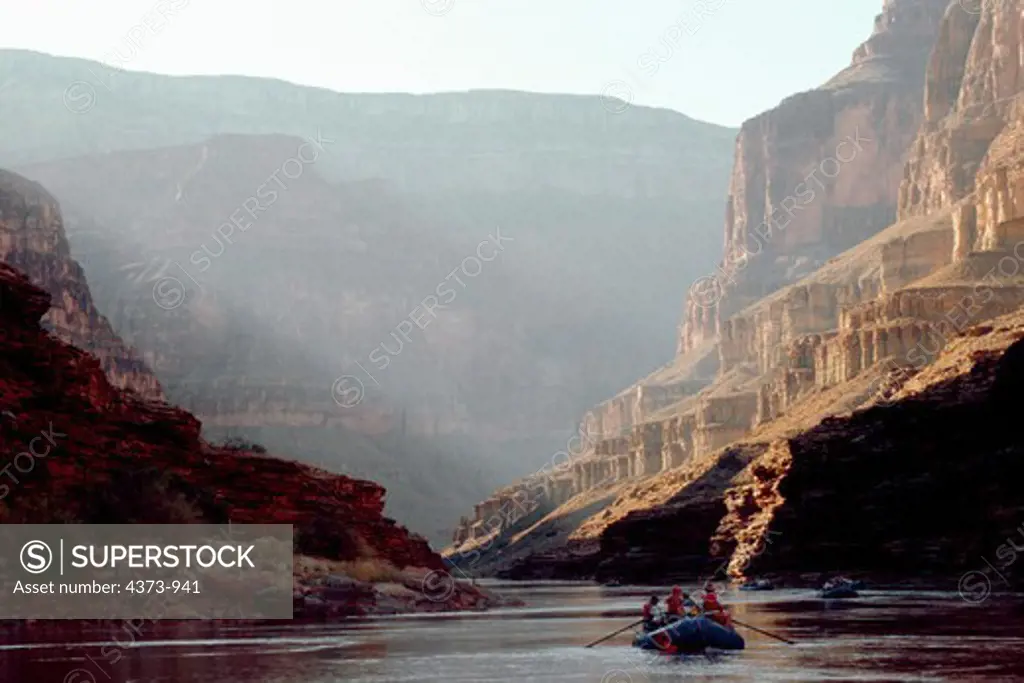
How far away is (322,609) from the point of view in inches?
3629

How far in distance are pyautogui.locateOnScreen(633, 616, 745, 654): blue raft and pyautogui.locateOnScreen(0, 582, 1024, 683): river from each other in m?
0.87

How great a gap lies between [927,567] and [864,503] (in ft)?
31.2

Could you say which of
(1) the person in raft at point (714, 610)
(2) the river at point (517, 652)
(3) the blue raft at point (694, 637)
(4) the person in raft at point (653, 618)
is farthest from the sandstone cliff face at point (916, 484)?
(3) the blue raft at point (694, 637)

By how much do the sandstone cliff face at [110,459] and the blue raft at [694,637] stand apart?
26.8 meters

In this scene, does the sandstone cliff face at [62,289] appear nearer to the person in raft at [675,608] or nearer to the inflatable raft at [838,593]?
the inflatable raft at [838,593]

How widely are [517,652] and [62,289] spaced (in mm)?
110372

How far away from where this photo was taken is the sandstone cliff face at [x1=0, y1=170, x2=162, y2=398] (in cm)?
16150

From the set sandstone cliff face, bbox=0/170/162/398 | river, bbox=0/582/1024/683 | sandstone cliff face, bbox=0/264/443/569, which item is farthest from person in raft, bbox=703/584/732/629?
sandstone cliff face, bbox=0/170/162/398

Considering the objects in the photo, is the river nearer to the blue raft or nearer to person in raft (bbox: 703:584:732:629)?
the blue raft

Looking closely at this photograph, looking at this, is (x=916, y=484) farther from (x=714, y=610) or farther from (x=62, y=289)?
(x=62, y=289)

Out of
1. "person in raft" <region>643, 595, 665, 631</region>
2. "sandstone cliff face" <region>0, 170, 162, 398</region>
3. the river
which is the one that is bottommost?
the river

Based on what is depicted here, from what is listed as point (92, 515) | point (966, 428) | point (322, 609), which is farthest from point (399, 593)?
point (966, 428)

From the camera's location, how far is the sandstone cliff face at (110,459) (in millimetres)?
79500

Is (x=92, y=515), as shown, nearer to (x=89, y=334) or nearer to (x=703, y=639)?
(x=703, y=639)
